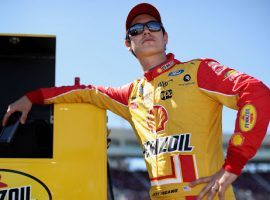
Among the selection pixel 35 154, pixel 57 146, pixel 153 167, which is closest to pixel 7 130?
pixel 35 154

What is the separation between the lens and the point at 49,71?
360cm

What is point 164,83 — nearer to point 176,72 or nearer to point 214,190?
point 176,72

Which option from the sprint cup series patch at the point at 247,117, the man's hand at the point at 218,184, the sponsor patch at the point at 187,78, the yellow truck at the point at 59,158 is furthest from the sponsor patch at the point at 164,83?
the man's hand at the point at 218,184

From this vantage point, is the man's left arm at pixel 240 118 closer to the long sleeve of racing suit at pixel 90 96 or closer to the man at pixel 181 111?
the man at pixel 181 111

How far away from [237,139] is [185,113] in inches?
19.3

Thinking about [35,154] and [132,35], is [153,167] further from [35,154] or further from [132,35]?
[132,35]

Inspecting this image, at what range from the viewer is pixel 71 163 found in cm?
235

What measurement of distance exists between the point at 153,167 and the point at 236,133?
635 mm

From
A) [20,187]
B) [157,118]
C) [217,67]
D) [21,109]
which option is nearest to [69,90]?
[21,109]

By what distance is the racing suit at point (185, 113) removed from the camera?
2.36 m

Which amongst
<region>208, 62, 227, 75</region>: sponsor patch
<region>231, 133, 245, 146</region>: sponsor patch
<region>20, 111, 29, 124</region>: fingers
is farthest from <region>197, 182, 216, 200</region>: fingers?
<region>20, 111, 29, 124</region>: fingers

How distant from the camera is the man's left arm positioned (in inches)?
86.4

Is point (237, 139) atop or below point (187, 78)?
below

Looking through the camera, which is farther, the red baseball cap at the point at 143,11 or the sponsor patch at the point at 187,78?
the red baseball cap at the point at 143,11
